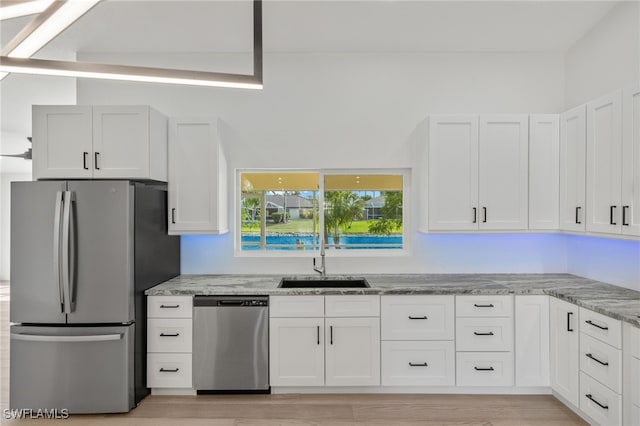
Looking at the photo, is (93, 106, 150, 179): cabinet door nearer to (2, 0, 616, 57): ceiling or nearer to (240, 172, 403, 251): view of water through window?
(2, 0, 616, 57): ceiling

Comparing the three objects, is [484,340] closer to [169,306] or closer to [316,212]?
[316,212]

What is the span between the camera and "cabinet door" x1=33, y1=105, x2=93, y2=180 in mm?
3006

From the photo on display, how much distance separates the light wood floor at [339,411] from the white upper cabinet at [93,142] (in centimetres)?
181

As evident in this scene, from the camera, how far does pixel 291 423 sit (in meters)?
2.76

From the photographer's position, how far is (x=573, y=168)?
3.17 metres

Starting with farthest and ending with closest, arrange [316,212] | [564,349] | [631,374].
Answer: [316,212] → [564,349] → [631,374]

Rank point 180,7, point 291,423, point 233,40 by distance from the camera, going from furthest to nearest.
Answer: point 233,40, point 180,7, point 291,423

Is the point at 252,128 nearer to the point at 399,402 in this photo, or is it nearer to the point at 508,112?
the point at 508,112

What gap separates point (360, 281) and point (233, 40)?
8.19 feet

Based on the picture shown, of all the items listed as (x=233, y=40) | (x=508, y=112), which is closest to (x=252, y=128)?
(x=233, y=40)

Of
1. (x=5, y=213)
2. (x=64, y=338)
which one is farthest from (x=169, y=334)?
(x=5, y=213)

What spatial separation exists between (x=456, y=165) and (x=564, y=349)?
1.64m

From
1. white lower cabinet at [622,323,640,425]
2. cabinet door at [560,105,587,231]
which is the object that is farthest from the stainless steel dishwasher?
cabinet door at [560,105,587,231]

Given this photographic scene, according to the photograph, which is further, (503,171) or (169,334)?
(503,171)
